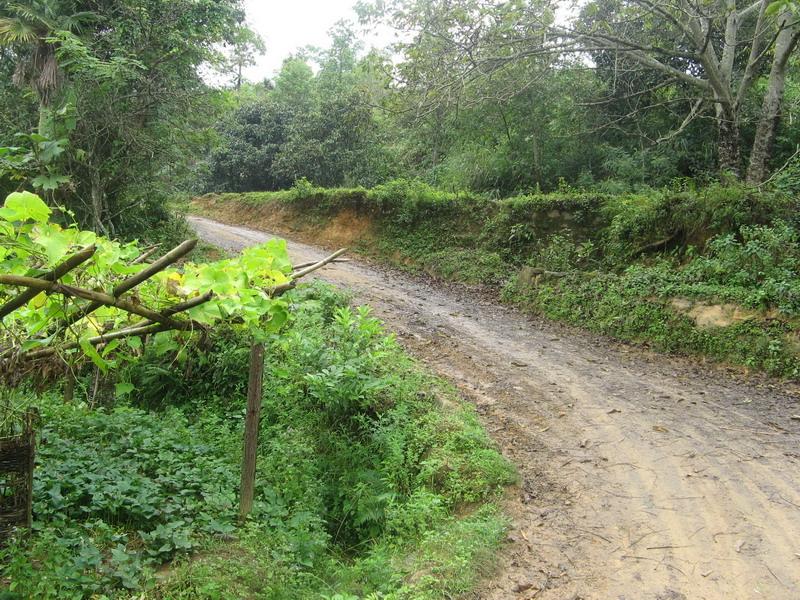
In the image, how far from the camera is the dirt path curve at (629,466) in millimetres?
3824

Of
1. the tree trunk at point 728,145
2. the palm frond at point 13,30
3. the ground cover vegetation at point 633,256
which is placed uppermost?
the palm frond at point 13,30

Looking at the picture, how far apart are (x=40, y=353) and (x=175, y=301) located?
84cm

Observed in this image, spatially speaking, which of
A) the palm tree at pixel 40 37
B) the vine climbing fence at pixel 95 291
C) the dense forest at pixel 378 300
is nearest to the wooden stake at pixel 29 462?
the dense forest at pixel 378 300

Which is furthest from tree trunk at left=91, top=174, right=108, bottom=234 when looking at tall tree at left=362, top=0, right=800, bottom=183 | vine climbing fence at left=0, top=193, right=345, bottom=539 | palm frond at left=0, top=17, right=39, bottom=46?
vine climbing fence at left=0, top=193, right=345, bottom=539

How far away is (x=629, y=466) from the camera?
5.26 meters

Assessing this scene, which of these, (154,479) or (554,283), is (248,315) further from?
(554,283)

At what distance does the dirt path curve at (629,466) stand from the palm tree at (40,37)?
8330 mm

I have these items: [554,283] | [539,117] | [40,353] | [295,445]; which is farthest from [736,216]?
[40,353]

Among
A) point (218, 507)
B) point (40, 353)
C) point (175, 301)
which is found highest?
point (175, 301)

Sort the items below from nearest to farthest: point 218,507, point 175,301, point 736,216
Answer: point 175,301 → point 218,507 → point 736,216

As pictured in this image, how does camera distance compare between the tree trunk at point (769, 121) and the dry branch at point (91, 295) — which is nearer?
the dry branch at point (91, 295)

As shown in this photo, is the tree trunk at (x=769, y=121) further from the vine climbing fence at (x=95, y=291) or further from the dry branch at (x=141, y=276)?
the dry branch at (x=141, y=276)

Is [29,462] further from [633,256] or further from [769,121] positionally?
[769,121]

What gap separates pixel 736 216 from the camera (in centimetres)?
1009
